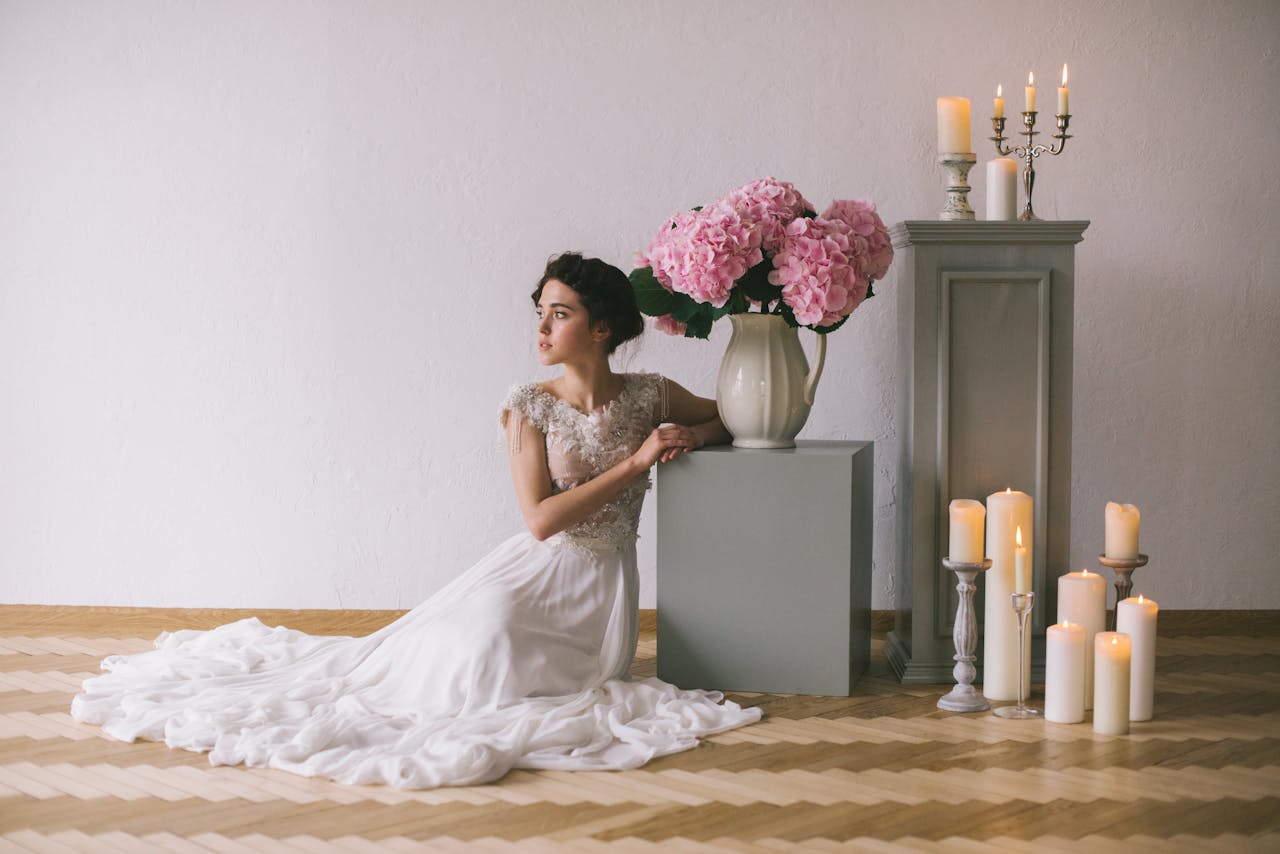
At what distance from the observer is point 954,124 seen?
3355mm

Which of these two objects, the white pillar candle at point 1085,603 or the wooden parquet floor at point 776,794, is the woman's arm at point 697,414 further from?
the white pillar candle at point 1085,603

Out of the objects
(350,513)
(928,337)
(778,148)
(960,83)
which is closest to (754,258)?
(928,337)

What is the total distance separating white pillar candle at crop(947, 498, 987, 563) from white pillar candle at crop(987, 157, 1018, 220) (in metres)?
0.78

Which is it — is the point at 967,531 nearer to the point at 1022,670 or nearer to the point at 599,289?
the point at 1022,670

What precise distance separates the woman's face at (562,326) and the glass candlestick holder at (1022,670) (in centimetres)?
118

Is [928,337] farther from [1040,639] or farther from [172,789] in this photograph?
[172,789]

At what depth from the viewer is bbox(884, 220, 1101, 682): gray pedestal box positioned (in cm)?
326

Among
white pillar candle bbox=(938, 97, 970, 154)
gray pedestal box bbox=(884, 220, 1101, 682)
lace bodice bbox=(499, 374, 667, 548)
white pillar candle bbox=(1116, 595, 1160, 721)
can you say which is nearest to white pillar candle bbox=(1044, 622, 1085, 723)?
white pillar candle bbox=(1116, 595, 1160, 721)

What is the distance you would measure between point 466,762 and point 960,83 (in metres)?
2.49

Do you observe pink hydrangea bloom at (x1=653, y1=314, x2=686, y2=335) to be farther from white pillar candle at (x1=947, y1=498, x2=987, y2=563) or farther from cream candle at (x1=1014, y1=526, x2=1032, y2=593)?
cream candle at (x1=1014, y1=526, x2=1032, y2=593)

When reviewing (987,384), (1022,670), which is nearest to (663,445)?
(987,384)

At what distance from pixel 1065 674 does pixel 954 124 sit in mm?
1411

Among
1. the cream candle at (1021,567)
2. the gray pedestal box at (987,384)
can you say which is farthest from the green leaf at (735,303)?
the cream candle at (1021,567)

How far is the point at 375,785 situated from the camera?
2541 millimetres
